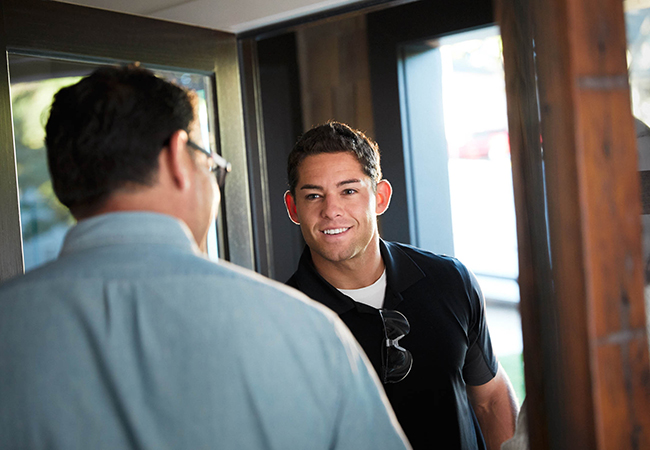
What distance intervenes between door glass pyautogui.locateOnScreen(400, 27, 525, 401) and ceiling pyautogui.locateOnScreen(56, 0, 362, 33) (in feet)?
1.67

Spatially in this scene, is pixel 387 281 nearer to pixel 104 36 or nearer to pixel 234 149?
pixel 234 149

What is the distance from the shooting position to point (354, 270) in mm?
1701

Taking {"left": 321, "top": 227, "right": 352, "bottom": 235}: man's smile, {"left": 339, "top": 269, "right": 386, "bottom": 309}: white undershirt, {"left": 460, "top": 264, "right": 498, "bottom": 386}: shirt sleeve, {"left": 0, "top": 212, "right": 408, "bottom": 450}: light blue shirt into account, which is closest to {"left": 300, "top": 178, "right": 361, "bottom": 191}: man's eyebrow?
{"left": 321, "top": 227, "right": 352, "bottom": 235}: man's smile

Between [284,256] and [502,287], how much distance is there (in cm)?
358

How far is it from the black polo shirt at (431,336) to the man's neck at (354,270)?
0.04 meters

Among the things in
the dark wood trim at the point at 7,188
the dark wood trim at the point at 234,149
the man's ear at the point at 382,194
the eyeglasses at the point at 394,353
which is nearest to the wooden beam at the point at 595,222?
the eyeglasses at the point at 394,353

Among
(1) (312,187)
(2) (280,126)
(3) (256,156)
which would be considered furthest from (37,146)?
(1) (312,187)

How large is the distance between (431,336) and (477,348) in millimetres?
184

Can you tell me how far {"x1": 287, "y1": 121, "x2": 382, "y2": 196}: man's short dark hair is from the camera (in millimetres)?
1769

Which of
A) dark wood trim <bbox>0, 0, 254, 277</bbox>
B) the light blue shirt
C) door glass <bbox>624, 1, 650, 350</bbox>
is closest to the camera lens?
the light blue shirt

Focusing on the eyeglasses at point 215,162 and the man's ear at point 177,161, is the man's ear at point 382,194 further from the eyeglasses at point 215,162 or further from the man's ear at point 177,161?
the man's ear at point 177,161

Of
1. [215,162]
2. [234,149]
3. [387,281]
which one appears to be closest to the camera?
[215,162]

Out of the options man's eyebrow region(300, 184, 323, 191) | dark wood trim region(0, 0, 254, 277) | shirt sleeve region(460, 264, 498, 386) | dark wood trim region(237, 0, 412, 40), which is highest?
dark wood trim region(237, 0, 412, 40)

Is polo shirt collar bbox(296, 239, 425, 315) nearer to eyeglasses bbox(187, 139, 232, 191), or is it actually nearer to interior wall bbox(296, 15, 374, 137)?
eyeglasses bbox(187, 139, 232, 191)
